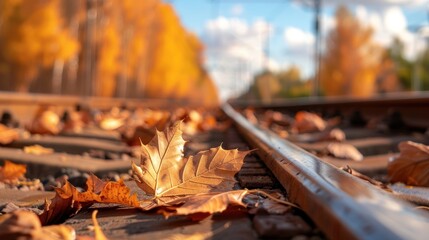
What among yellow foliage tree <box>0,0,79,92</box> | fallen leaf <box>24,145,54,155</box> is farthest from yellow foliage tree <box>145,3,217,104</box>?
fallen leaf <box>24,145,54,155</box>

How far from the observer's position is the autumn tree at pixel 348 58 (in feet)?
190

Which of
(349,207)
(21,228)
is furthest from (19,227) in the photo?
(349,207)

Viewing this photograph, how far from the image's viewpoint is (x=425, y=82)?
2510 inches

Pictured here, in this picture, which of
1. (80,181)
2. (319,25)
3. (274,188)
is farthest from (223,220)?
(319,25)

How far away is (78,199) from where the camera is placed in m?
1.50

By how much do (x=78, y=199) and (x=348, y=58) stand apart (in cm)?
5863

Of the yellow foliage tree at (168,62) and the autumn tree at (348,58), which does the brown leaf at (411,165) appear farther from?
the yellow foliage tree at (168,62)

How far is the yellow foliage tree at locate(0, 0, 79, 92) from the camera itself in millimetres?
36906

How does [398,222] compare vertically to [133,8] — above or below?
below

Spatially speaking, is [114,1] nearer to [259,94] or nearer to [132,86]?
[132,86]

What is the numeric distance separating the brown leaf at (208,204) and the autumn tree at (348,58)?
5769cm

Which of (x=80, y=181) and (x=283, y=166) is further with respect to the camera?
(x=80, y=181)

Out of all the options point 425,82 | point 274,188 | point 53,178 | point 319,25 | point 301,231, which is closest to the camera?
point 301,231

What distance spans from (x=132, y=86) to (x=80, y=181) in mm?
54052
